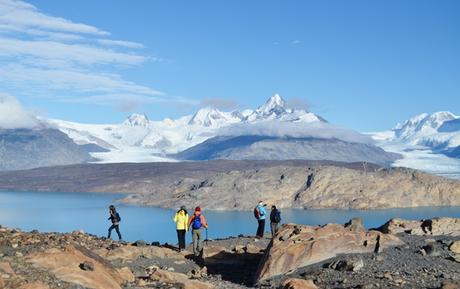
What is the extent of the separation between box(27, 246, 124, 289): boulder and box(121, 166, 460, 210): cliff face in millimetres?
140517

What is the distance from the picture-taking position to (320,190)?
169 meters

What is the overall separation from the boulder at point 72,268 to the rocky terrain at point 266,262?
0.02m

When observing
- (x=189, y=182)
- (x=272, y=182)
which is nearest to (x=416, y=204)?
(x=272, y=182)

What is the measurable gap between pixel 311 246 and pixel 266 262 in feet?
4.91

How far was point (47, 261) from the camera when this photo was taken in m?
16.1

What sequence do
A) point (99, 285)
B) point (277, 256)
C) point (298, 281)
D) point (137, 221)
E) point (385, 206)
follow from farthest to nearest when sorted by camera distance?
point (385, 206) < point (137, 221) < point (277, 256) < point (298, 281) < point (99, 285)

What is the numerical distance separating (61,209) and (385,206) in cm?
8073

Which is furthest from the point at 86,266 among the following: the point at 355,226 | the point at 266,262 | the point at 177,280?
the point at 355,226

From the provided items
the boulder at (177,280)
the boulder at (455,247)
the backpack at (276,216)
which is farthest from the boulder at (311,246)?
the backpack at (276,216)

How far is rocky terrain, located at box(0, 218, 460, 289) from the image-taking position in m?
16.1

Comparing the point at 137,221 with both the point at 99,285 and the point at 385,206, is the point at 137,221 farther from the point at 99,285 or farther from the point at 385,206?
the point at 99,285

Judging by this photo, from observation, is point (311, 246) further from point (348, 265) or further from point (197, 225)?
point (197, 225)

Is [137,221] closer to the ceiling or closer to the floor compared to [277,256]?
closer to the floor

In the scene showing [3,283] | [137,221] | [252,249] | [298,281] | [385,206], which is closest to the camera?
[3,283]
